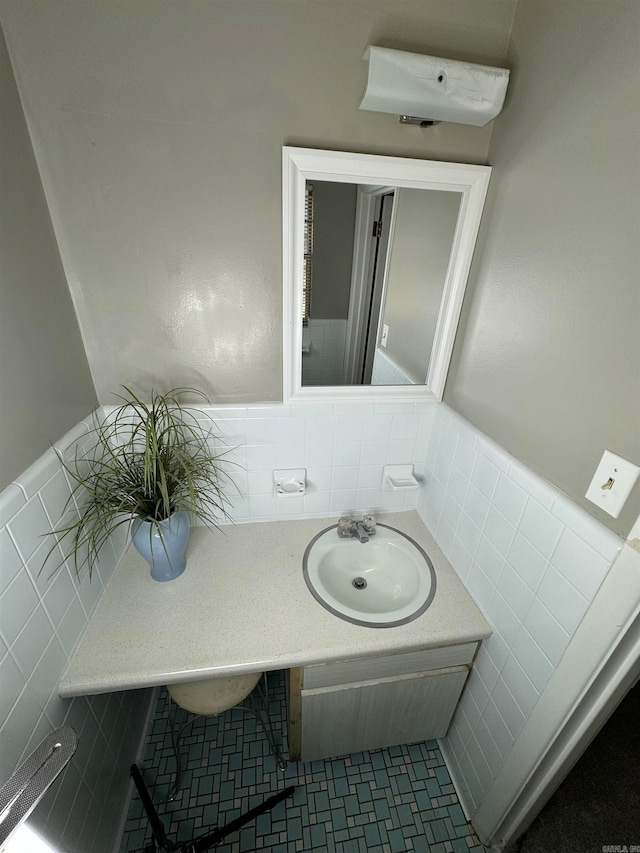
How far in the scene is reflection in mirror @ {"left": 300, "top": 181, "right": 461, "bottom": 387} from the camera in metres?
1.05

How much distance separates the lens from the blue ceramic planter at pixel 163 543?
1.00m

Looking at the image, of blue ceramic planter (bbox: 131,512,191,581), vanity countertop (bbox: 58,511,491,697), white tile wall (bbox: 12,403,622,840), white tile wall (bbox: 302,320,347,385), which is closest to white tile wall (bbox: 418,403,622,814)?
white tile wall (bbox: 12,403,622,840)

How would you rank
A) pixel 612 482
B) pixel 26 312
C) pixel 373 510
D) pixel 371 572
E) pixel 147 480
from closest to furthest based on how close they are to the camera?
pixel 612 482, pixel 26 312, pixel 147 480, pixel 371 572, pixel 373 510

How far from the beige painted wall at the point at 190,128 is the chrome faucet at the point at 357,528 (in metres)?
0.80

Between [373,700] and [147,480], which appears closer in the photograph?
[147,480]

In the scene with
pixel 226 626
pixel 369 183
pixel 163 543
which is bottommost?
pixel 226 626

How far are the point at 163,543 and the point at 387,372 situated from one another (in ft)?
3.04

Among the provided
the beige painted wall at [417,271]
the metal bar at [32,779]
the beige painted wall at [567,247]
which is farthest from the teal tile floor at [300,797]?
the beige painted wall at [417,271]

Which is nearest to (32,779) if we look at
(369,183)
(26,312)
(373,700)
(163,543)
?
(163,543)

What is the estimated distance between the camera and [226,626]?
1.00 metres

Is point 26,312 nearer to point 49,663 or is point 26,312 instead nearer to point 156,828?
point 49,663

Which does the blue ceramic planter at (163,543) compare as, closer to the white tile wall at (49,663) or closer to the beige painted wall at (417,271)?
the white tile wall at (49,663)

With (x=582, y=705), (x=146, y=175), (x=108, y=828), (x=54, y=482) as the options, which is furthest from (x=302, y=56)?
(x=108, y=828)

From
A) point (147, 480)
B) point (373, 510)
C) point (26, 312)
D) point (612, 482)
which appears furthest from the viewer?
point (373, 510)
